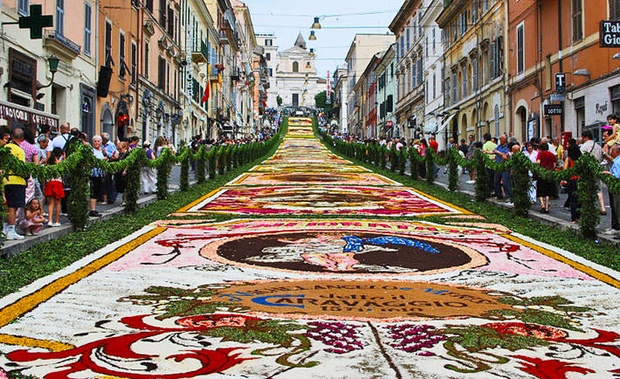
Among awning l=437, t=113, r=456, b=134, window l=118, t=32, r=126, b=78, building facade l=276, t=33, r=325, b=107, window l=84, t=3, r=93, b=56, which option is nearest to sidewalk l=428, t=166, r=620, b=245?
window l=84, t=3, r=93, b=56

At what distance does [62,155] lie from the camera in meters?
10.5

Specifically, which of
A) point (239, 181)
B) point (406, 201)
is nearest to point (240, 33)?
point (239, 181)

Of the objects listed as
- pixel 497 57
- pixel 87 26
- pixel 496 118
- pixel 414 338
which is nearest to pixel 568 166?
pixel 414 338

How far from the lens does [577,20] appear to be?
21.1 meters

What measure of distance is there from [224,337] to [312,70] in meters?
151

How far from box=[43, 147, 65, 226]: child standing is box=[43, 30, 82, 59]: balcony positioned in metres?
9.44

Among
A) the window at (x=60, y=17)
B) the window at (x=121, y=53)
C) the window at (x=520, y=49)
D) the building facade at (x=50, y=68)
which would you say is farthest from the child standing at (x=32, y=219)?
the window at (x=520, y=49)

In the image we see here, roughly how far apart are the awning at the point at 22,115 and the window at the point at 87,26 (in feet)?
25.8

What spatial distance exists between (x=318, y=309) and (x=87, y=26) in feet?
63.4

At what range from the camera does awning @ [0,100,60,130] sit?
1292 cm

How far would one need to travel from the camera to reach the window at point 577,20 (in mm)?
20703

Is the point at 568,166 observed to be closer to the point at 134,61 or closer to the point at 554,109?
the point at 554,109

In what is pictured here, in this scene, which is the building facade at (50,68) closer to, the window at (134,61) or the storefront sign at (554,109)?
the window at (134,61)

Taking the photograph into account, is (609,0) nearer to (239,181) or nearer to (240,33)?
(239,181)
